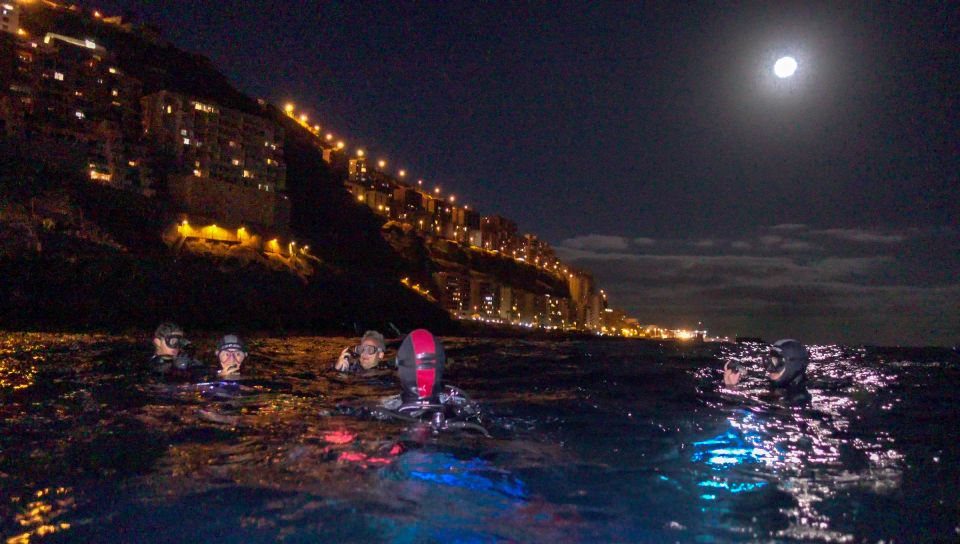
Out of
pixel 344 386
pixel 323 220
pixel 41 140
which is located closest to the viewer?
pixel 344 386

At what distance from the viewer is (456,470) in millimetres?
8281

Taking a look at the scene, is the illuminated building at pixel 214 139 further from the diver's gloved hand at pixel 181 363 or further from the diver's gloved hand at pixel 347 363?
the diver's gloved hand at pixel 181 363

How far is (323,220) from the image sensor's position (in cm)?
11831

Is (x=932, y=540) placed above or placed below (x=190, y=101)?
below

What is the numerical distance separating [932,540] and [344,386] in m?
13.6

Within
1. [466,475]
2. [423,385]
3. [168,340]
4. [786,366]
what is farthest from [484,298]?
[466,475]

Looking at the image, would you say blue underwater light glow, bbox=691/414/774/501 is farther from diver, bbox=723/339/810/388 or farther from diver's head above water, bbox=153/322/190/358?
diver's head above water, bbox=153/322/190/358

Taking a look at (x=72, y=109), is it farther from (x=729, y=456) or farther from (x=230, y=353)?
(x=729, y=456)

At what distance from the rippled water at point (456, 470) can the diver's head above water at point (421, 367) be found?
2.09 ft

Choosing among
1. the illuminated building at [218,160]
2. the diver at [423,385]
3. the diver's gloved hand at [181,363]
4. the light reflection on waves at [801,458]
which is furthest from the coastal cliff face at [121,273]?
the light reflection on waves at [801,458]

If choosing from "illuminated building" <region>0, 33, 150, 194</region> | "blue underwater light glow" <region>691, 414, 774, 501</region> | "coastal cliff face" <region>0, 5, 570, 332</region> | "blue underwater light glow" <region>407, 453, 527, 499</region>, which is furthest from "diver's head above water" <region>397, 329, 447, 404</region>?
"illuminated building" <region>0, 33, 150, 194</region>

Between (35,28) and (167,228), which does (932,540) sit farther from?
(35,28)

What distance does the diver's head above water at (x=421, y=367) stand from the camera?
1106 cm

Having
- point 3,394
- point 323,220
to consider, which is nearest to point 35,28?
point 323,220
